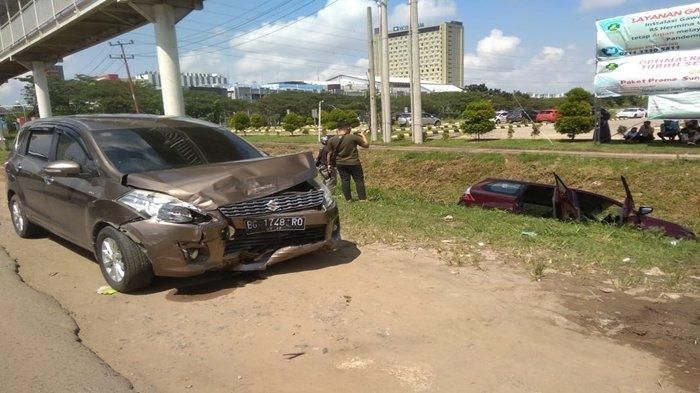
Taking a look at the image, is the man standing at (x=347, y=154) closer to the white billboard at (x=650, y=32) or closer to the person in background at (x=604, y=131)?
the white billboard at (x=650, y=32)

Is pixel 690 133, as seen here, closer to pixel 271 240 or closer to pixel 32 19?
pixel 271 240

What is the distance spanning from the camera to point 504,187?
33.0 ft

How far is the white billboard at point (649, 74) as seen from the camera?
55.5 feet

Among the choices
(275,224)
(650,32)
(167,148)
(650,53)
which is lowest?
(275,224)

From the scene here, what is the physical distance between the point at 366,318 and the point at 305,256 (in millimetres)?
1783

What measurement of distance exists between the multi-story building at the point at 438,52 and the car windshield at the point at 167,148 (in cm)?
5759

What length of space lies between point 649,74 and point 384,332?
17.9 m

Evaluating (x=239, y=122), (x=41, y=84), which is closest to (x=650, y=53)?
(x=41, y=84)

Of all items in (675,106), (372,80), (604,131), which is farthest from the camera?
(372,80)

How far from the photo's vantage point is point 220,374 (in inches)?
131

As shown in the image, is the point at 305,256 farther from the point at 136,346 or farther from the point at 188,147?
the point at 136,346

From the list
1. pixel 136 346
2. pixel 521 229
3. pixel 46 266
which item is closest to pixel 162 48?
pixel 46 266

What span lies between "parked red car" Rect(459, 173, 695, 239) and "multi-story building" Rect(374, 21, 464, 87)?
5361cm

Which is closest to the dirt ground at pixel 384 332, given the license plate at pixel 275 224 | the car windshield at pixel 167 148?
the license plate at pixel 275 224
